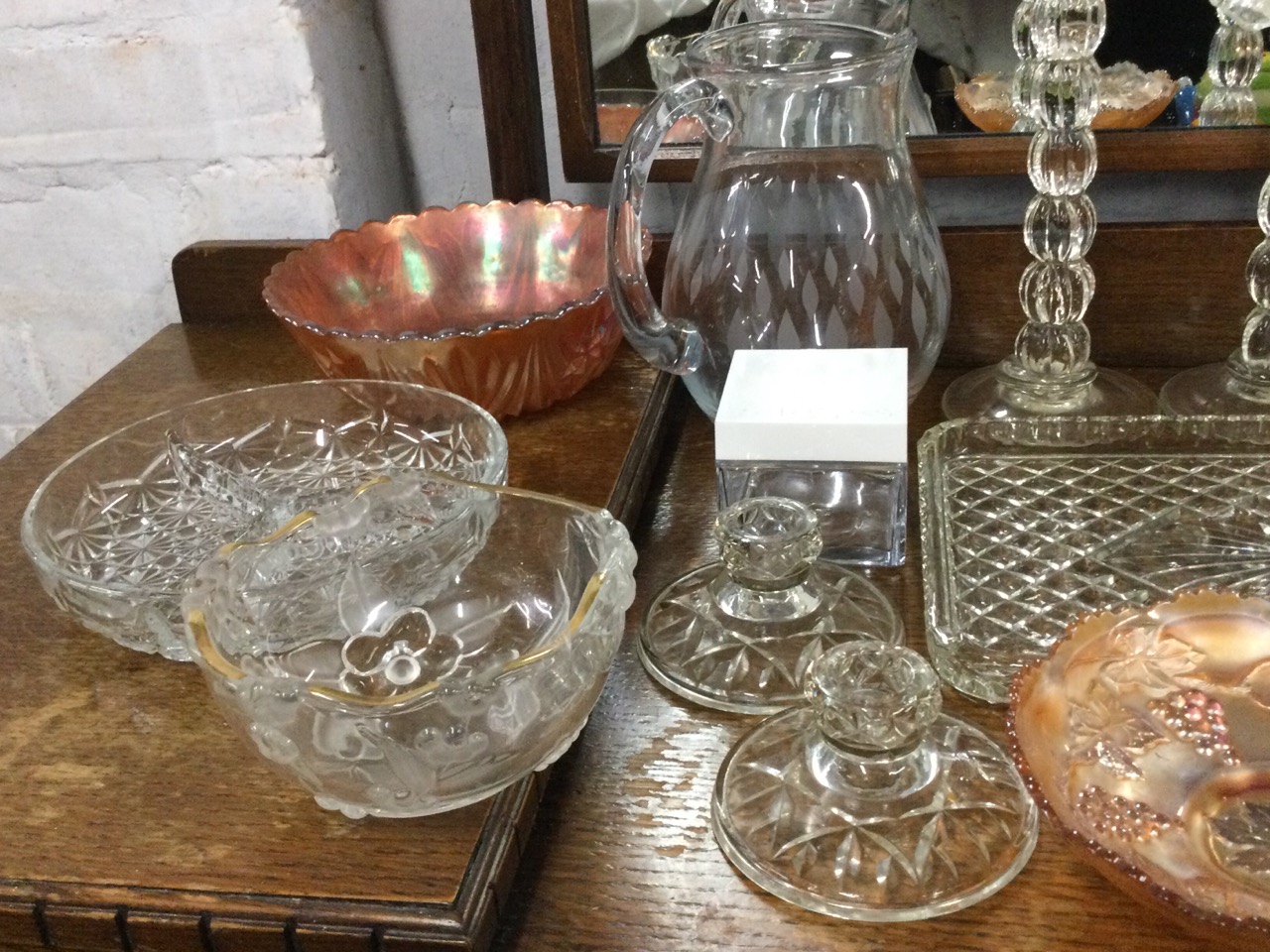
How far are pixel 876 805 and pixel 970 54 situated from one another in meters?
0.40

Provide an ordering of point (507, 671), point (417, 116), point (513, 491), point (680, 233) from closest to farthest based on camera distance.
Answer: point (507, 671) → point (513, 491) → point (680, 233) → point (417, 116)

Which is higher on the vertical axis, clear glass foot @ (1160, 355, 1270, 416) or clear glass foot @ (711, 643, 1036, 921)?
clear glass foot @ (711, 643, 1036, 921)

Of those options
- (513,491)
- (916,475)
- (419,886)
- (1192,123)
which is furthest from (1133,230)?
(419,886)

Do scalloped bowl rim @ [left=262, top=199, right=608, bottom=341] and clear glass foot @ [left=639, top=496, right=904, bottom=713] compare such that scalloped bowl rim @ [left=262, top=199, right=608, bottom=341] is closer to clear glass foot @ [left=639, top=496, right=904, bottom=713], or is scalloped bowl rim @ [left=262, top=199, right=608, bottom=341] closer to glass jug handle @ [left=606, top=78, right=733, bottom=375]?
glass jug handle @ [left=606, top=78, right=733, bottom=375]

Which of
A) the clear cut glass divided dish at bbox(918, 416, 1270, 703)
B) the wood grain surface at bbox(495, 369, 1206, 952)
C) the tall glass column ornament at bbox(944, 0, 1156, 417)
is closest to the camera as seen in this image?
the wood grain surface at bbox(495, 369, 1206, 952)

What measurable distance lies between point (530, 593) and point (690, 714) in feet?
0.25

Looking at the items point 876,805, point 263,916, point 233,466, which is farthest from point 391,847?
point 233,466

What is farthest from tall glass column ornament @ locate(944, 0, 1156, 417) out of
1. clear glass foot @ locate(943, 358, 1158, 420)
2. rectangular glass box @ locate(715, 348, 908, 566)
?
rectangular glass box @ locate(715, 348, 908, 566)

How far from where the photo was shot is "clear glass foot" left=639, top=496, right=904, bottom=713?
15.5 inches

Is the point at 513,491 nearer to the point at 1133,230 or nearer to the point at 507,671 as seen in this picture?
the point at 507,671

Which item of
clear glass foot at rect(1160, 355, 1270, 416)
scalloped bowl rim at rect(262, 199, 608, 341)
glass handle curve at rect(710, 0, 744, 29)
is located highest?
glass handle curve at rect(710, 0, 744, 29)

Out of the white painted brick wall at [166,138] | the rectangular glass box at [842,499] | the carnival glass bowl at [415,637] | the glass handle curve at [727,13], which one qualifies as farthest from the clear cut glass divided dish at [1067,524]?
the white painted brick wall at [166,138]

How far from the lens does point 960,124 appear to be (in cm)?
59

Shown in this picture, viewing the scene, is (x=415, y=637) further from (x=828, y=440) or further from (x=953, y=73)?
(x=953, y=73)
